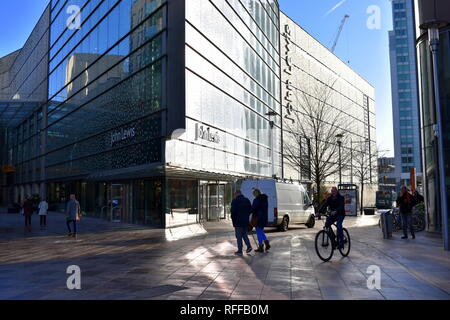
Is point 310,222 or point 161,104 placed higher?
point 161,104

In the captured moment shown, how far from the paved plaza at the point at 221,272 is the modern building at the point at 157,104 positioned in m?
8.45

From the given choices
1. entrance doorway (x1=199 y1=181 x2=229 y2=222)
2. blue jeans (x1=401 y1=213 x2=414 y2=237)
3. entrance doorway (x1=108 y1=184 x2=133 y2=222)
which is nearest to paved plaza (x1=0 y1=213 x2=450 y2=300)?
blue jeans (x1=401 y1=213 x2=414 y2=237)

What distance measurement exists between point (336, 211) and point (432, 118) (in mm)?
8120

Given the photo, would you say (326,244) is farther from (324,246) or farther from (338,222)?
(338,222)

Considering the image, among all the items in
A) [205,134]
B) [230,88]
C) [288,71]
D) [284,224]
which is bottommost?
[284,224]

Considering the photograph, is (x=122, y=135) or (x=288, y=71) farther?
(x=288, y=71)

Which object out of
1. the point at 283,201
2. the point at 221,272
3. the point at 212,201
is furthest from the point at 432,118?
the point at 212,201

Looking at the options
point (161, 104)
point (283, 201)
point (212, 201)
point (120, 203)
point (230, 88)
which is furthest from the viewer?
point (230, 88)

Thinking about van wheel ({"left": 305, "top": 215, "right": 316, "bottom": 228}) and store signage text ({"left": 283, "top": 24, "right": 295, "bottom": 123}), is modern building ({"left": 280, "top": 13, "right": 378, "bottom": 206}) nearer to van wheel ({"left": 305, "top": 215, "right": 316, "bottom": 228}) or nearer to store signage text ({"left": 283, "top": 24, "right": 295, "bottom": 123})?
store signage text ({"left": 283, "top": 24, "right": 295, "bottom": 123})

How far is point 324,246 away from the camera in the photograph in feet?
33.9

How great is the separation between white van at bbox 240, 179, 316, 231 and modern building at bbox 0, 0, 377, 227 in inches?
161

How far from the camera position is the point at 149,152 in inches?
988

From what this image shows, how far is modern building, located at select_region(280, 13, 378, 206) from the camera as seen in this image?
41.2 meters
